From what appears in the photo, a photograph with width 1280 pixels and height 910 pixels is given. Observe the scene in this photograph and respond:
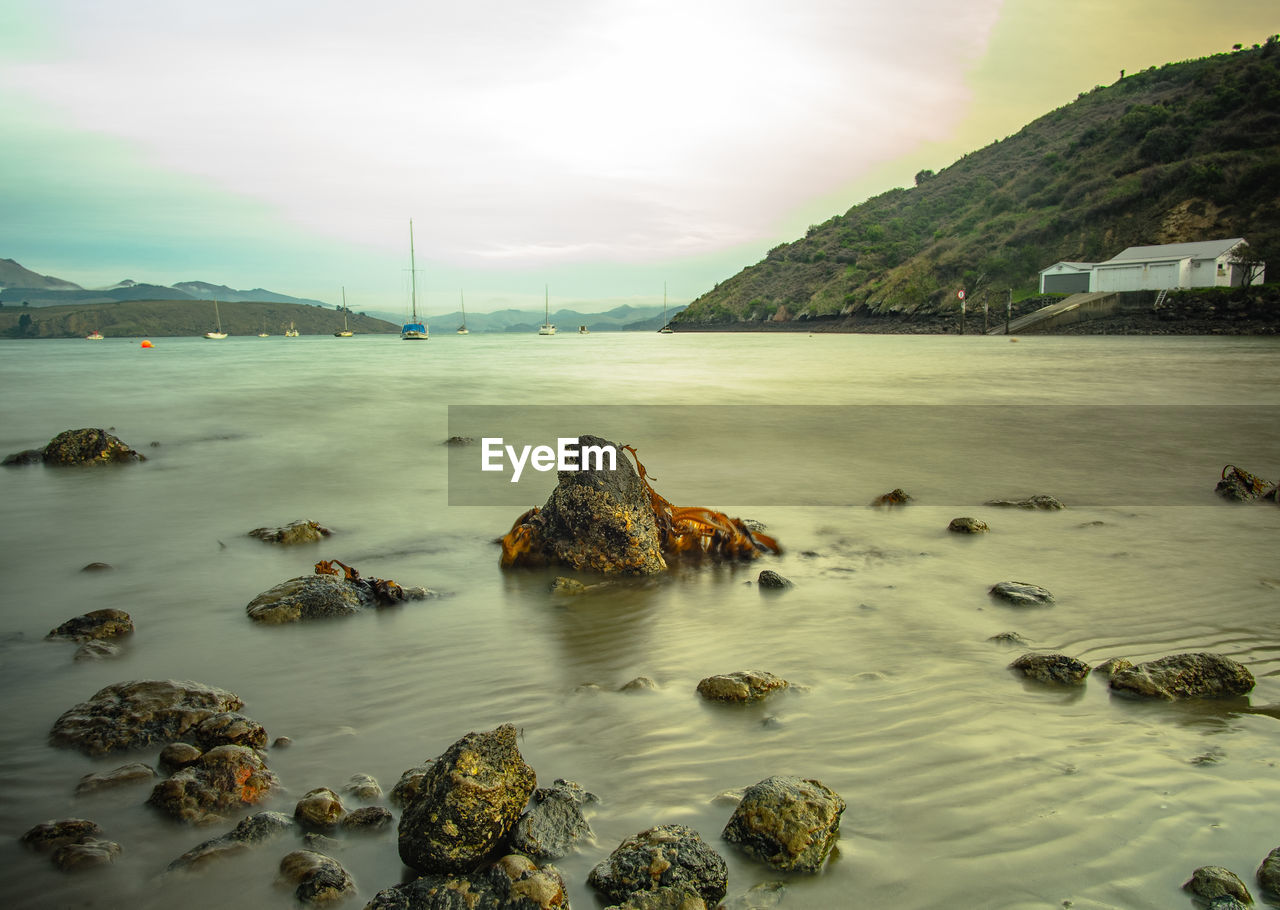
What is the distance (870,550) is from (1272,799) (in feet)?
12.5

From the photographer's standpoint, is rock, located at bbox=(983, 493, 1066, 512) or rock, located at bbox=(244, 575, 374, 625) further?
rock, located at bbox=(983, 493, 1066, 512)

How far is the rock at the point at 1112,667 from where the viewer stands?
12.8 ft

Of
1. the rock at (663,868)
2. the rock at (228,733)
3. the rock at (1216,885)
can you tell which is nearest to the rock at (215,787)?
the rock at (228,733)

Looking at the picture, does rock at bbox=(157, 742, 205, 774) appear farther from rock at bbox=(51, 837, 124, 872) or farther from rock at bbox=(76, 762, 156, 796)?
rock at bbox=(51, 837, 124, 872)

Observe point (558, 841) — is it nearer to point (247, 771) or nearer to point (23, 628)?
point (247, 771)

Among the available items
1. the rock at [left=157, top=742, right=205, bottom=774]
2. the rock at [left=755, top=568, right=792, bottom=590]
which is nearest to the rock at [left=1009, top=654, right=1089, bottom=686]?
the rock at [left=755, top=568, right=792, bottom=590]

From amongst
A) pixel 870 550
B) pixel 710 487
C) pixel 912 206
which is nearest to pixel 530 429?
pixel 710 487

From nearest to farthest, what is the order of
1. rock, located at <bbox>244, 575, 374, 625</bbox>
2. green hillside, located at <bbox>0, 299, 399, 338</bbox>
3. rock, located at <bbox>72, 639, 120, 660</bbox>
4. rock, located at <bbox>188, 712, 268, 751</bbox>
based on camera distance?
rock, located at <bbox>188, 712, 268, 751</bbox> → rock, located at <bbox>72, 639, 120, 660</bbox> → rock, located at <bbox>244, 575, 374, 625</bbox> → green hillside, located at <bbox>0, 299, 399, 338</bbox>

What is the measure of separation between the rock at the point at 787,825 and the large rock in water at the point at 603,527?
3.23 metres

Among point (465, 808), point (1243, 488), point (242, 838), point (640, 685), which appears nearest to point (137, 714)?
point (242, 838)

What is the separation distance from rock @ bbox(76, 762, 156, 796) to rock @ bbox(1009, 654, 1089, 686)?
4.12 m

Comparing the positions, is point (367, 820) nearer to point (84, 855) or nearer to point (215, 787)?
point (215, 787)

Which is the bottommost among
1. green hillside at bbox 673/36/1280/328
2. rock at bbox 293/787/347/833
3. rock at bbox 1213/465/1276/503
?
rock at bbox 293/787/347/833

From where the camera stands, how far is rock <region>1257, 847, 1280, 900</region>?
2.29 meters
